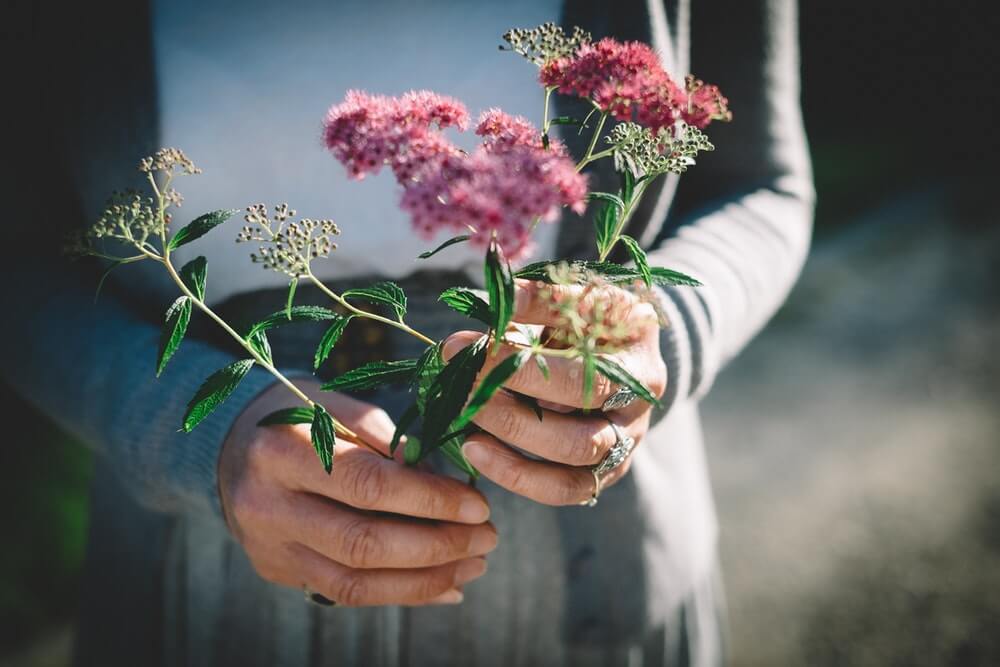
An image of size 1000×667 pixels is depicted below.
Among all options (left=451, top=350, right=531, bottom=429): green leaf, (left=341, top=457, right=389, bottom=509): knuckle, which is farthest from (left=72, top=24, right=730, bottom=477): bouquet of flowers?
(left=341, top=457, right=389, bottom=509): knuckle

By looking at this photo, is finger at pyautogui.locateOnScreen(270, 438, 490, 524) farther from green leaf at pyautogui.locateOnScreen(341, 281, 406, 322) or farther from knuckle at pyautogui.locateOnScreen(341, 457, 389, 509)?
green leaf at pyautogui.locateOnScreen(341, 281, 406, 322)

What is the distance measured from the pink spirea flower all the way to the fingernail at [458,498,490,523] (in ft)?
1.29

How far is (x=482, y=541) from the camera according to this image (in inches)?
32.2

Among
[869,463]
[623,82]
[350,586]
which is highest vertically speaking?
[869,463]

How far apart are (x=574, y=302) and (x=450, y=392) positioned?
11 centimetres

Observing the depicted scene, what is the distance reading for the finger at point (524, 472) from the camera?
0.70 meters

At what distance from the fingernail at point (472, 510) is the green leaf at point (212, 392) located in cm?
28

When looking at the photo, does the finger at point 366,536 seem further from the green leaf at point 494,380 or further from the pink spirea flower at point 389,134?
the pink spirea flower at point 389,134

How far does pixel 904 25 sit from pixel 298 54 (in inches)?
229

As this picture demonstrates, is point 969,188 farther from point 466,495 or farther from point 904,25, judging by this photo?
point 466,495

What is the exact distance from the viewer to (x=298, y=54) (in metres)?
0.89

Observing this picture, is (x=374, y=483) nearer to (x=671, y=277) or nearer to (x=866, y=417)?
(x=671, y=277)

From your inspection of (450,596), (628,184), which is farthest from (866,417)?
(628,184)

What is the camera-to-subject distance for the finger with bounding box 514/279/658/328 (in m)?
0.55
